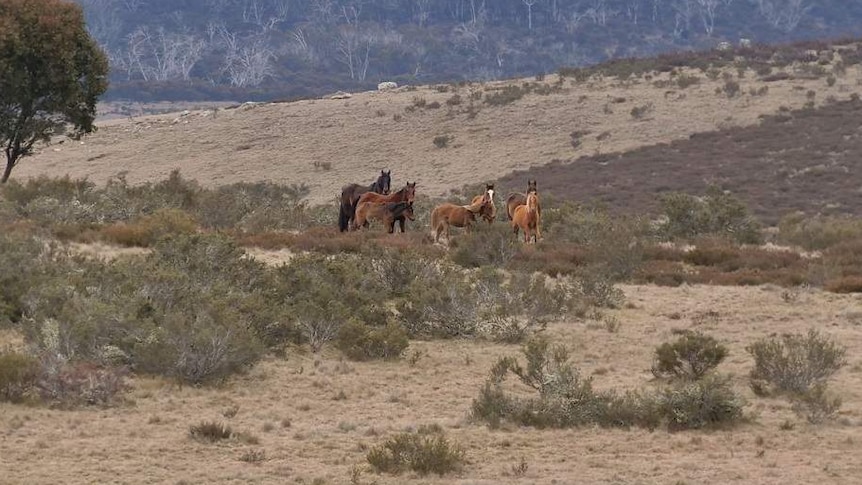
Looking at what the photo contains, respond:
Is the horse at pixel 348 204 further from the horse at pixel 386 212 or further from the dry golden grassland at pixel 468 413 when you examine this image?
the horse at pixel 386 212

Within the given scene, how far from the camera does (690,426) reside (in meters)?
11.3

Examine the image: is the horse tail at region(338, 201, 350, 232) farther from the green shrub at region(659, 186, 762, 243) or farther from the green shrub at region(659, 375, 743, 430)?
the green shrub at region(659, 375, 743, 430)

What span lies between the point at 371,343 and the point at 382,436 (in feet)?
11.5

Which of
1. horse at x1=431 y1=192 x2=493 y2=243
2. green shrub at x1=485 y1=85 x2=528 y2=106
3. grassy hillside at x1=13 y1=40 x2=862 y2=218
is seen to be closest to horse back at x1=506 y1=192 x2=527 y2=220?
horse at x1=431 y1=192 x2=493 y2=243

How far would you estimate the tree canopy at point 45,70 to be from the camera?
30703mm

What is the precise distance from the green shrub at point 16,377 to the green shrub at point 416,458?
381cm

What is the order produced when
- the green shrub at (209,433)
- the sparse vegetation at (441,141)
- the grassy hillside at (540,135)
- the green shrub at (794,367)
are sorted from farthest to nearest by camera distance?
the sparse vegetation at (441,141), the grassy hillside at (540,135), the green shrub at (794,367), the green shrub at (209,433)

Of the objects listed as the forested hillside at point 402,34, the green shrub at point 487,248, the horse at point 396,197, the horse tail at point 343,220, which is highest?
the horse at point 396,197

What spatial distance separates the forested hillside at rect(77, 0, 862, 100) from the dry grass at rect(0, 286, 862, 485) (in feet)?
415

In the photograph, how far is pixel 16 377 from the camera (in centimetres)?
1159

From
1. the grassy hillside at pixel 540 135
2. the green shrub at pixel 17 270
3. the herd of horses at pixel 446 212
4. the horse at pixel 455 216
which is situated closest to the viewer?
the green shrub at pixel 17 270

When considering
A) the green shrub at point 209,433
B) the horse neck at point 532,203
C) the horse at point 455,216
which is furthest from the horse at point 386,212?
the green shrub at point 209,433

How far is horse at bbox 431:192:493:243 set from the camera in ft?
80.1

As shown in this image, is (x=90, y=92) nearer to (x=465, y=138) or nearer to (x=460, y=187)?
(x=460, y=187)
